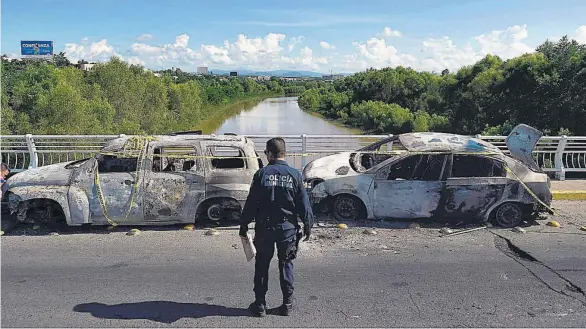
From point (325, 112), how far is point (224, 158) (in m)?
86.2

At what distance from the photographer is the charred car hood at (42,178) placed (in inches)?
303

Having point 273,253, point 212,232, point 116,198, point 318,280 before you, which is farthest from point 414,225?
point 116,198

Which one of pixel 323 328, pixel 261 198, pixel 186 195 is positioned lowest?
pixel 323 328

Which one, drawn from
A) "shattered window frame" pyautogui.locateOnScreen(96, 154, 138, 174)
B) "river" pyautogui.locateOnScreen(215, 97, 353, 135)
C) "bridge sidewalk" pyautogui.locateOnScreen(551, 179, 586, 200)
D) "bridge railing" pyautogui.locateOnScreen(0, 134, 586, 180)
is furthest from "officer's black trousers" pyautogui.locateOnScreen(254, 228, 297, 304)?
"river" pyautogui.locateOnScreen(215, 97, 353, 135)

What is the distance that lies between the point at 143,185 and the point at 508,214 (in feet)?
19.2

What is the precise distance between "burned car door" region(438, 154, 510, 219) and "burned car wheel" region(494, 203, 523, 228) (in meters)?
0.22

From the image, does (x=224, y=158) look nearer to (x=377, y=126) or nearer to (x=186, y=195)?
(x=186, y=195)

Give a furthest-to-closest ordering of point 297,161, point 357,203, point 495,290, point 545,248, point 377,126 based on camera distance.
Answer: point 377,126, point 297,161, point 357,203, point 545,248, point 495,290

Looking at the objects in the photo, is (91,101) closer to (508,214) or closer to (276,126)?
→ (508,214)

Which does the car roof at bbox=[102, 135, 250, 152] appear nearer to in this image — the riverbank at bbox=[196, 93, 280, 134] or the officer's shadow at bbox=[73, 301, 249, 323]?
the officer's shadow at bbox=[73, 301, 249, 323]

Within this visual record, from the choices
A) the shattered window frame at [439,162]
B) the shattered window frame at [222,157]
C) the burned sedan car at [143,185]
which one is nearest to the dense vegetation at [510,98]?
the shattered window frame at [439,162]

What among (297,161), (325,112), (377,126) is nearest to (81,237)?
(297,161)

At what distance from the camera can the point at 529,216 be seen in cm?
854

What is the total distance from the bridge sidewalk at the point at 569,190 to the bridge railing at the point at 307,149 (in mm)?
375
